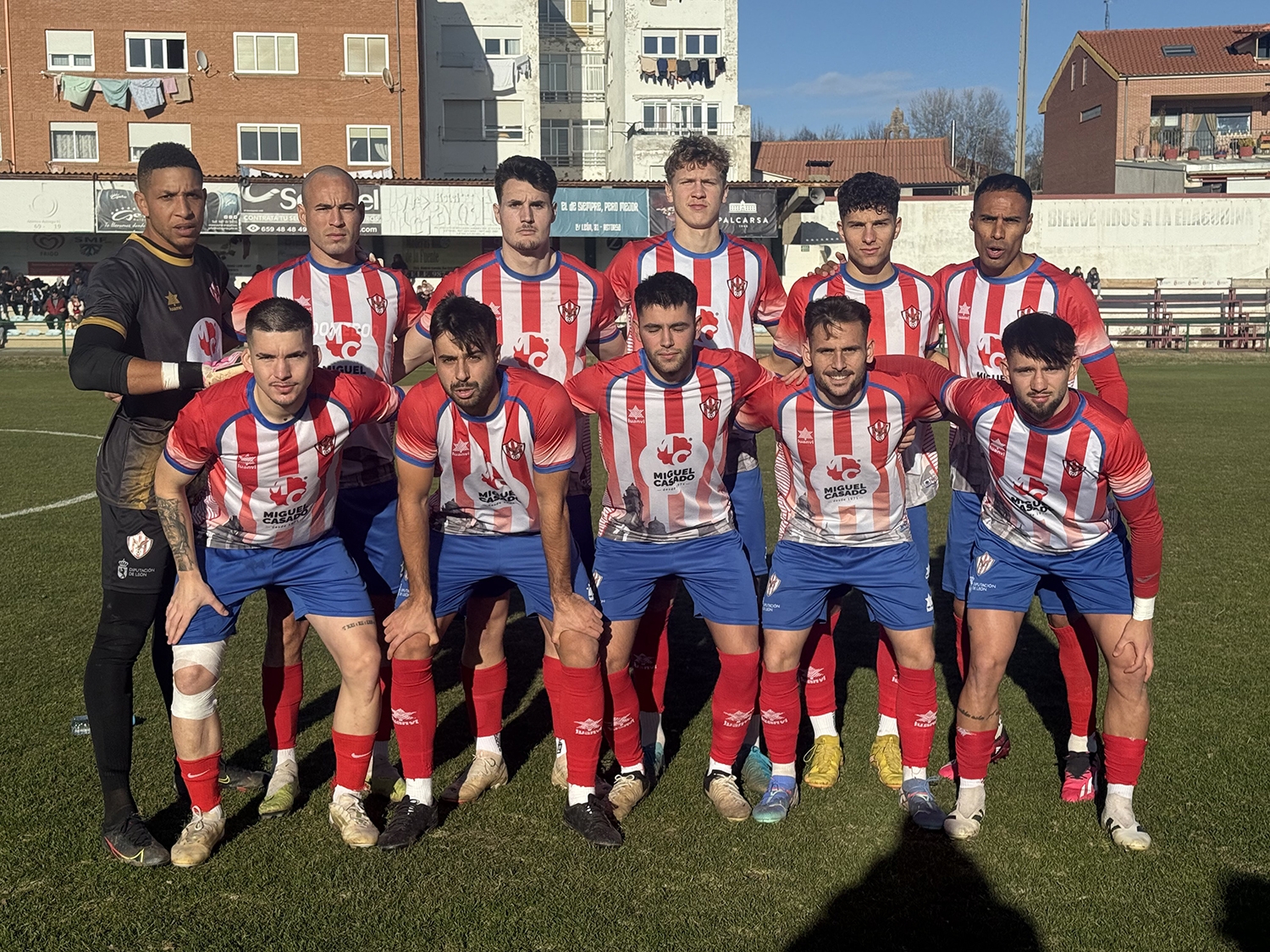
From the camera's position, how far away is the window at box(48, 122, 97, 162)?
1687 inches

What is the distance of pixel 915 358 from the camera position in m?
4.71

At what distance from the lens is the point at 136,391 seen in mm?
4047

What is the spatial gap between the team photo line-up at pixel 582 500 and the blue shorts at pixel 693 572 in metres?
0.01

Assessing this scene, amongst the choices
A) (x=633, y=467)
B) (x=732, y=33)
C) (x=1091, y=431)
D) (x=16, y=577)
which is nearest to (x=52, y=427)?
(x=16, y=577)

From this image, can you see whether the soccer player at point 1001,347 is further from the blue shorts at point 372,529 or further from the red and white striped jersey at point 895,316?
the blue shorts at point 372,529

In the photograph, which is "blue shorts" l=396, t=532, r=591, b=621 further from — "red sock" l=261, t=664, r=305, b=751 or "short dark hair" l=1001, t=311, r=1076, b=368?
"short dark hair" l=1001, t=311, r=1076, b=368

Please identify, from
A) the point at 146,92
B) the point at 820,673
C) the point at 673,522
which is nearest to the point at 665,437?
the point at 673,522

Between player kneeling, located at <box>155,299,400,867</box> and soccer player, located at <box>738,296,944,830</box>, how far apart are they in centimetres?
157

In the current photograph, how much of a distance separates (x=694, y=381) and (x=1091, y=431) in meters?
1.48

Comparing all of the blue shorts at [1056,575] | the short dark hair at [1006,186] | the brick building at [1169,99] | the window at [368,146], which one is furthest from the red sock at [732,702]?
the brick building at [1169,99]

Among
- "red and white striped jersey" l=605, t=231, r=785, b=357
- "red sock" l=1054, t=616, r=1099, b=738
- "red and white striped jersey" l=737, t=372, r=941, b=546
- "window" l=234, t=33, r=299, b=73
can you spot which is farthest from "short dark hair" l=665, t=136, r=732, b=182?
"window" l=234, t=33, r=299, b=73

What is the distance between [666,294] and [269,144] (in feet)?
145

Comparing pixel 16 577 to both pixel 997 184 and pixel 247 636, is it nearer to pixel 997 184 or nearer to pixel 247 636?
pixel 247 636

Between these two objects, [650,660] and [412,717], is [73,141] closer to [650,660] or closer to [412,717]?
[650,660]
